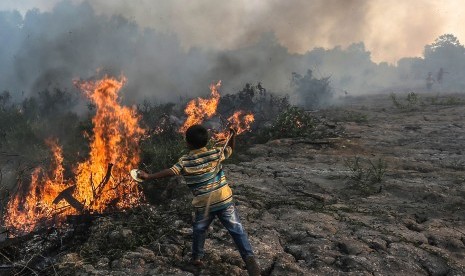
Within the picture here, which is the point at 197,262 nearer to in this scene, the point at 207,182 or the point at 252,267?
the point at 252,267

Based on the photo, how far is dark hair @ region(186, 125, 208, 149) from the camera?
3.36 meters

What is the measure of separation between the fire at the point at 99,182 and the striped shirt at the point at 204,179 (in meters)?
1.93

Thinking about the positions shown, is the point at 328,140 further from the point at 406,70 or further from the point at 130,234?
the point at 406,70

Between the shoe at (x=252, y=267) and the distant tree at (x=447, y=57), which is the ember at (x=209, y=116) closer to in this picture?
the shoe at (x=252, y=267)

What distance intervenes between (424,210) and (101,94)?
590 centimetres

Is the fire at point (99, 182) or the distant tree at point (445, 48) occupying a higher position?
the distant tree at point (445, 48)

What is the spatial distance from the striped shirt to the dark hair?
8cm

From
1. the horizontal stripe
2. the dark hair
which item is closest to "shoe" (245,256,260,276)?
the horizontal stripe

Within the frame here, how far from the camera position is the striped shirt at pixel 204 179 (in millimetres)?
3320

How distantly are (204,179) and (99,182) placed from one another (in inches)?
126

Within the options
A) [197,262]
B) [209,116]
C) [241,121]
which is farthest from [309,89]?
[197,262]

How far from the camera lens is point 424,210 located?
17.7ft

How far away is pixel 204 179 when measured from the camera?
3334 millimetres

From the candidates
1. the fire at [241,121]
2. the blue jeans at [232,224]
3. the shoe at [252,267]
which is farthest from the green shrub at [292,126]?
the shoe at [252,267]
